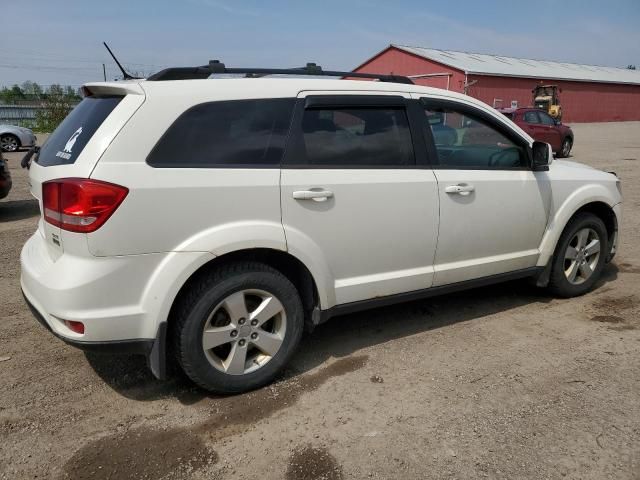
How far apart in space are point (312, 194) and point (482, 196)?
1.41 meters

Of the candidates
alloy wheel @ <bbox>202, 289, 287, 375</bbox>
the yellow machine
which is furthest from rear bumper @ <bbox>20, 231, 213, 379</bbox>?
the yellow machine

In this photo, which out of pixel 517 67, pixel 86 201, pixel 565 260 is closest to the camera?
pixel 86 201

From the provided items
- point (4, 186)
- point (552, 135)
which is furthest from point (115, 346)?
point (552, 135)

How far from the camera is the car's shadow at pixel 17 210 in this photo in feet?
26.0

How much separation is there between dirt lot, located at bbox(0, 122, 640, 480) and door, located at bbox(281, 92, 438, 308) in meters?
0.56

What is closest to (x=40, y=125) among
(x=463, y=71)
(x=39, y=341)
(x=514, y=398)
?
(x=463, y=71)

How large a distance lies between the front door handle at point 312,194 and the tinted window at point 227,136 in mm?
223

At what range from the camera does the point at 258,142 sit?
3.03 meters

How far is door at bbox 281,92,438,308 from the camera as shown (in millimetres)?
3121

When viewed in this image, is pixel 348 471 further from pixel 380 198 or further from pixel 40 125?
pixel 40 125

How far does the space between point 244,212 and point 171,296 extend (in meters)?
0.60

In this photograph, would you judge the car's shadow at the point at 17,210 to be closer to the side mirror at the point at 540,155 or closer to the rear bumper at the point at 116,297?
the rear bumper at the point at 116,297

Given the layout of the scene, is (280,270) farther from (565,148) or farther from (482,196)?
(565,148)

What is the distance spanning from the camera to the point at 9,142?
17.1m
